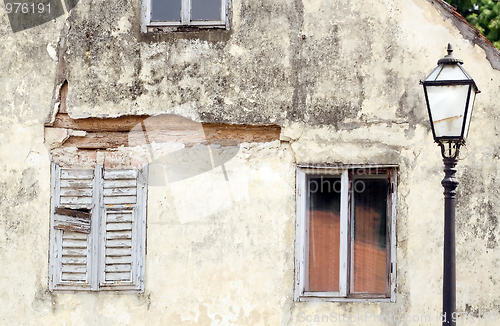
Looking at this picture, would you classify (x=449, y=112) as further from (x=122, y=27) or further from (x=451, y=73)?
(x=122, y=27)

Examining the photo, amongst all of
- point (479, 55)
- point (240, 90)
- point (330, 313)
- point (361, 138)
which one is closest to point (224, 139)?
point (240, 90)

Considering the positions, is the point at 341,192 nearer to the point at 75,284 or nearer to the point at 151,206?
the point at 151,206

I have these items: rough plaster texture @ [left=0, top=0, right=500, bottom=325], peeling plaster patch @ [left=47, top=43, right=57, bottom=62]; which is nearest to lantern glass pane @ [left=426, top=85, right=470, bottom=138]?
rough plaster texture @ [left=0, top=0, right=500, bottom=325]

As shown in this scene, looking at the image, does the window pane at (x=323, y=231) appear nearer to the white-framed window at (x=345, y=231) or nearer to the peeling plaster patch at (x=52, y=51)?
the white-framed window at (x=345, y=231)

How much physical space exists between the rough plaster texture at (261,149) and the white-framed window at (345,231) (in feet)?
0.42

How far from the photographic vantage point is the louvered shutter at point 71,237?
680 centimetres

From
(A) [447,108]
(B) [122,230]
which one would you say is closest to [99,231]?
(B) [122,230]

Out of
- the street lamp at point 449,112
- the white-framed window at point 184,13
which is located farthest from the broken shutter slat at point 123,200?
the street lamp at point 449,112

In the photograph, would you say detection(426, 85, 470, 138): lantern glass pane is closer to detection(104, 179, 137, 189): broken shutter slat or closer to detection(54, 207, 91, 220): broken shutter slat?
detection(104, 179, 137, 189): broken shutter slat

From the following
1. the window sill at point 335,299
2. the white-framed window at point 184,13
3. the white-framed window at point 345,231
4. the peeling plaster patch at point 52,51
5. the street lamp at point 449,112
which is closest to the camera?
the street lamp at point 449,112

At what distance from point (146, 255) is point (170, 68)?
1.91 metres

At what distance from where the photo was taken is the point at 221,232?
6.77 metres

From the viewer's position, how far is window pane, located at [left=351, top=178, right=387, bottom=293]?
6730 mm

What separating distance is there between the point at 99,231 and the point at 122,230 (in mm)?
244
